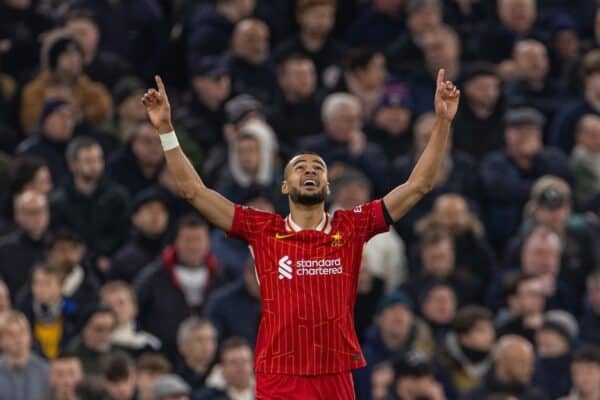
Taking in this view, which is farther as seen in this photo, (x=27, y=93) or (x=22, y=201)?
(x=27, y=93)

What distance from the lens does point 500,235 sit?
1702 centimetres

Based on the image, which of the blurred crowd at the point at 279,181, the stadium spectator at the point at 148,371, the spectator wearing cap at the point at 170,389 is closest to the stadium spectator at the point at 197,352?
the blurred crowd at the point at 279,181

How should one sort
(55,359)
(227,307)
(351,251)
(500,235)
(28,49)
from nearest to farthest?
(351,251), (55,359), (227,307), (500,235), (28,49)

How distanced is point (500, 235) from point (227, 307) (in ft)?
9.01

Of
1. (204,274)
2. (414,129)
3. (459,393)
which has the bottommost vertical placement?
(459,393)

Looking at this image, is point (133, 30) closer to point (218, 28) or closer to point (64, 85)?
point (218, 28)

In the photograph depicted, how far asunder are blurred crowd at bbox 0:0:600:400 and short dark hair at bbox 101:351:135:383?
0.06 feet

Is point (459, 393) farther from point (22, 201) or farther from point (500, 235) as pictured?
point (22, 201)

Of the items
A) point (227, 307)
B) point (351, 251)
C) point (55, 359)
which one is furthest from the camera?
point (227, 307)

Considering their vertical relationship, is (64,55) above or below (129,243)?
above

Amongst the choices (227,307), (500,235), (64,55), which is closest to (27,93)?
(64,55)

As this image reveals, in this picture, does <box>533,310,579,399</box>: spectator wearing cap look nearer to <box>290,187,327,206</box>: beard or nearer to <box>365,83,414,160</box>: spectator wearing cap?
<box>365,83,414,160</box>: spectator wearing cap

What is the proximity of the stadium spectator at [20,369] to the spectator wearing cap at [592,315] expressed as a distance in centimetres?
443

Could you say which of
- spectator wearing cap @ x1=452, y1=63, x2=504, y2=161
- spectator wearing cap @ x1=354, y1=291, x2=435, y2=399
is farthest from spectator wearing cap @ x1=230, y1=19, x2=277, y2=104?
spectator wearing cap @ x1=354, y1=291, x2=435, y2=399
